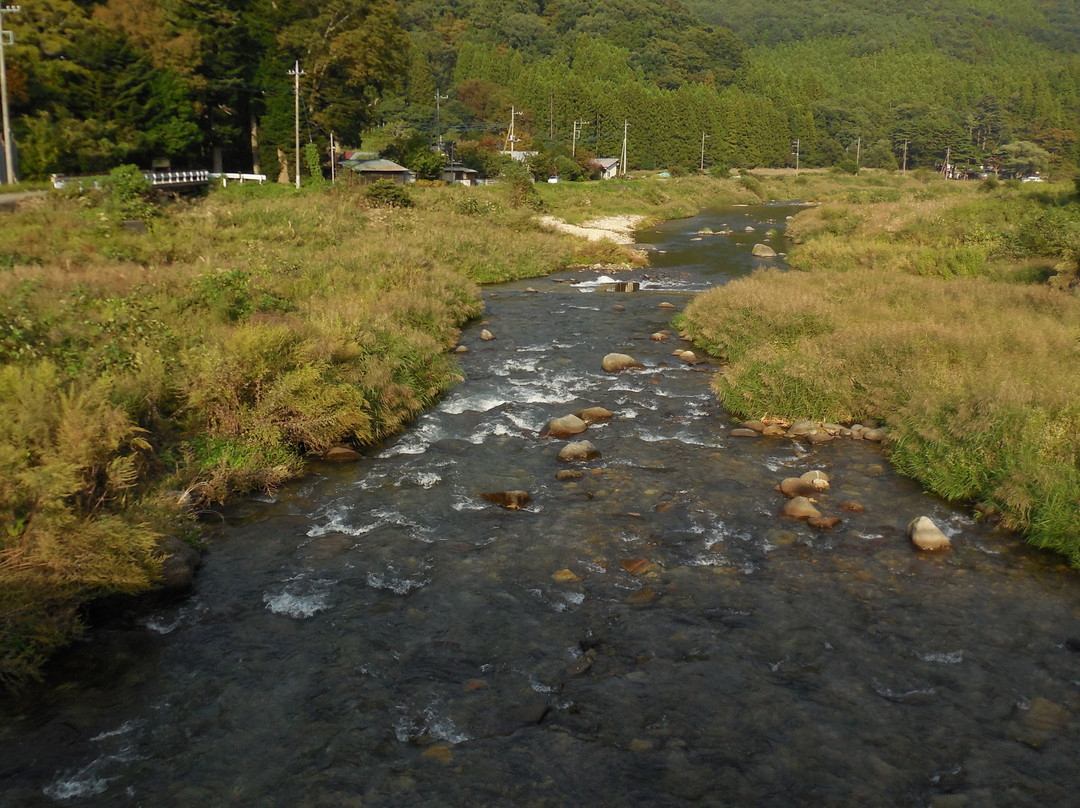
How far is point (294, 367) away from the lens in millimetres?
16422

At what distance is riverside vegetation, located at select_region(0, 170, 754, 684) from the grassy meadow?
817 cm

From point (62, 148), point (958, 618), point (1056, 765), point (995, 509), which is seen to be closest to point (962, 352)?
point (995, 509)

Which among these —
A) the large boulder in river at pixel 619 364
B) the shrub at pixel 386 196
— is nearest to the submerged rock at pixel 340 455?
the large boulder in river at pixel 619 364

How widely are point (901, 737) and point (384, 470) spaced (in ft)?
32.2

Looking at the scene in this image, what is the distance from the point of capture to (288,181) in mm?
61812

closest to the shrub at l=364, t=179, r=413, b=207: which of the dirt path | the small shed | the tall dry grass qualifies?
the dirt path

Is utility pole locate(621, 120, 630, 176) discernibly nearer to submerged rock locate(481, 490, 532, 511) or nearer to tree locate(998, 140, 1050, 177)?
tree locate(998, 140, 1050, 177)

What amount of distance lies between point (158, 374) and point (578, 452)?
778 centimetres

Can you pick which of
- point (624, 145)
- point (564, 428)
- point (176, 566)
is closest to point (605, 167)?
point (624, 145)

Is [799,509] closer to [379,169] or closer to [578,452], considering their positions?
[578,452]

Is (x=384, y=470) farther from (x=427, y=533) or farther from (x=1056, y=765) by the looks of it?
(x=1056, y=765)

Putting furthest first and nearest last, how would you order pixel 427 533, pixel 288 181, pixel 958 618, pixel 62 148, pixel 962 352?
pixel 288 181
pixel 62 148
pixel 962 352
pixel 427 533
pixel 958 618

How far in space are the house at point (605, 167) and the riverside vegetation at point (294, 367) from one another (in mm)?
77160

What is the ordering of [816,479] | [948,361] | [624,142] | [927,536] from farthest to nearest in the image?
[624,142] < [948,361] < [816,479] < [927,536]
